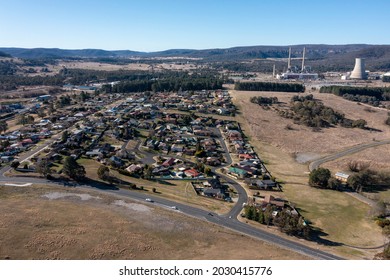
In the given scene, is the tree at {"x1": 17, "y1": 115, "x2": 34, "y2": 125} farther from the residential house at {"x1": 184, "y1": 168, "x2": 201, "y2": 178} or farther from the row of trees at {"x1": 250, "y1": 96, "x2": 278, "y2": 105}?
the row of trees at {"x1": 250, "y1": 96, "x2": 278, "y2": 105}

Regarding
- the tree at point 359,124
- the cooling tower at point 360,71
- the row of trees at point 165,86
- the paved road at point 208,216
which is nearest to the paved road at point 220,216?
the paved road at point 208,216

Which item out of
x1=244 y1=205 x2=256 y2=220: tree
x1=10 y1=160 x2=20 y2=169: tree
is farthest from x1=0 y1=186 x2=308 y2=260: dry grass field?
x1=10 y1=160 x2=20 y2=169: tree

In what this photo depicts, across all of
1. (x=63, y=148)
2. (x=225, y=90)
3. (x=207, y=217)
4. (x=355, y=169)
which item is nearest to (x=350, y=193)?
(x=355, y=169)

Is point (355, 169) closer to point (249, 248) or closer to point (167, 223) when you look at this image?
point (249, 248)

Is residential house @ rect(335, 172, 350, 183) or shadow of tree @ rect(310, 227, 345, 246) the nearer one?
shadow of tree @ rect(310, 227, 345, 246)

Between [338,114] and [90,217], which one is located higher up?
[338,114]

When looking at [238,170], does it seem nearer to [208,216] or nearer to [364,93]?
[208,216]
